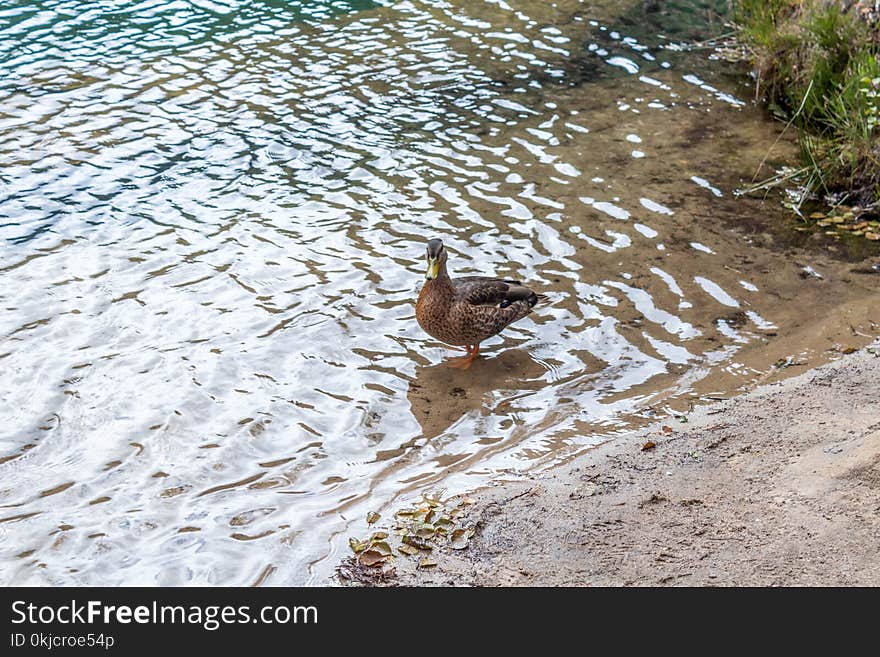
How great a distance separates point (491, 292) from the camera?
7.34 metres

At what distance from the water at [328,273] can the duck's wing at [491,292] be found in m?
0.47

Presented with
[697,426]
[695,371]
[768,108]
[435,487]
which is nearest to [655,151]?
[768,108]

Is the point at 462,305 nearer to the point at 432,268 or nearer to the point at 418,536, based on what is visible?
the point at 432,268

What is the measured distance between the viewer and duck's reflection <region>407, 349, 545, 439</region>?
6.76m

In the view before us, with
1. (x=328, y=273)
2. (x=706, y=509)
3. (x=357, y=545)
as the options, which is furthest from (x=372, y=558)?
(x=328, y=273)

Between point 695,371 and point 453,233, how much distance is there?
2.98 meters

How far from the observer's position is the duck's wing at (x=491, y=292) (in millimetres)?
7254

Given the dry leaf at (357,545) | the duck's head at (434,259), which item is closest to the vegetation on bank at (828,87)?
the duck's head at (434,259)

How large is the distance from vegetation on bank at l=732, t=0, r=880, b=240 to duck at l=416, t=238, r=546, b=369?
4022mm

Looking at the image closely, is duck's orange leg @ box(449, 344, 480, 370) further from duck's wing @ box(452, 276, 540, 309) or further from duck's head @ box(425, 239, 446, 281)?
duck's head @ box(425, 239, 446, 281)

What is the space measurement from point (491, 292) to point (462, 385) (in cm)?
77

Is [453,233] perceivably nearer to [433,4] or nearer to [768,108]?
[768,108]

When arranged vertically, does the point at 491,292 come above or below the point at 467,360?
above

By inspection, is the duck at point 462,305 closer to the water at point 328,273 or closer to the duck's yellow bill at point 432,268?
the duck's yellow bill at point 432,268
